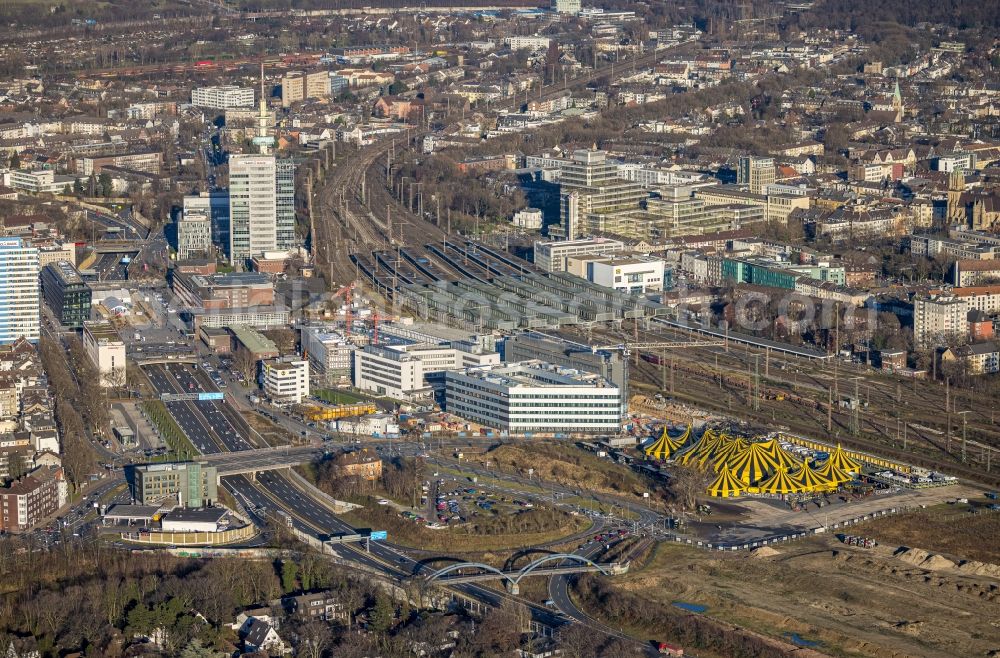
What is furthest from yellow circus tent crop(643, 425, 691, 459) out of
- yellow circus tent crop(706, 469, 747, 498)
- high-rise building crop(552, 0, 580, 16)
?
high-rise building crop(552, 0, 580, 16)

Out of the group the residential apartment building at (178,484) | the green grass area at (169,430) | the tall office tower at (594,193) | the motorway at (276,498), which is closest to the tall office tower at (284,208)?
the tall office tower at (594,193)

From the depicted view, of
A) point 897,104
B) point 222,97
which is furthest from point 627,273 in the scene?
point 222,97

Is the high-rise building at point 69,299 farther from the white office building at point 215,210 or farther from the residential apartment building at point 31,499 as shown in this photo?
the residential apartment building at point 31,499

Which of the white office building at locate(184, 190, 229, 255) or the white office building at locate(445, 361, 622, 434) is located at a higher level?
the white office building at locate(184, 190, 229, 255)

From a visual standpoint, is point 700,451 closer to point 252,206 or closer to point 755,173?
point 252,206

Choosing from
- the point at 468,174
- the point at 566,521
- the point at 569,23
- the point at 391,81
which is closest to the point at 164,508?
the point at 566,521

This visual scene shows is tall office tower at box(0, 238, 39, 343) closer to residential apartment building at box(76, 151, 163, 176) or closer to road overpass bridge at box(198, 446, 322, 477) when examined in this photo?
road overpass bridge at box(198, 446, 322, 477)
